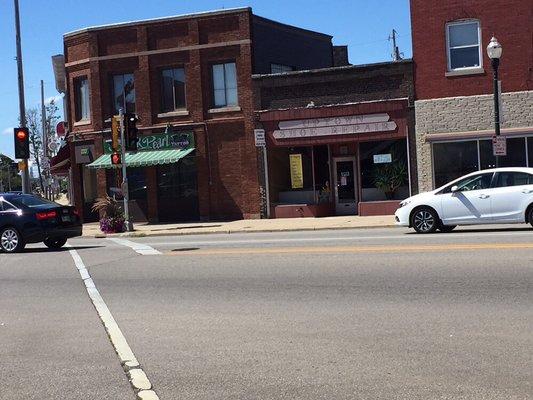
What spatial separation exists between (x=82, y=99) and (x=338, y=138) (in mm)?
11839

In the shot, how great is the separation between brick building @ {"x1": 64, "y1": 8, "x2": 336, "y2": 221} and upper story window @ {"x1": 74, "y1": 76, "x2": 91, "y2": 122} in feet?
0.15

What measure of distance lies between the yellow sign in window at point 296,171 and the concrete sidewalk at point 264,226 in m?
1.69

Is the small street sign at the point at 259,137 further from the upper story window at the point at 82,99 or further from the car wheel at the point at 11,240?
the car wheel at the point at 11,240

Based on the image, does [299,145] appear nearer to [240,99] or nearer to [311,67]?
[240,99]

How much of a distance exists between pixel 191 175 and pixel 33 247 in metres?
9.28

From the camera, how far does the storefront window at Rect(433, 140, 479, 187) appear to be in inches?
915

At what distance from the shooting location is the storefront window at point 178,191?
27.4 meters

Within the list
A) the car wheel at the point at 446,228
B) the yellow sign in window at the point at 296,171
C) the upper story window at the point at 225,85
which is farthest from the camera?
the upper story window at the point at 225,85

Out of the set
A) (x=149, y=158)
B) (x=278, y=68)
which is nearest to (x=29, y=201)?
(x=149, y=158)

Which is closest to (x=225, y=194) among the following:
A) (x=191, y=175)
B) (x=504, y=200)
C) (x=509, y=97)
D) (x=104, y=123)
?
(x=191, y=175)

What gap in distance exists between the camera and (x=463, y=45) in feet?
76.4

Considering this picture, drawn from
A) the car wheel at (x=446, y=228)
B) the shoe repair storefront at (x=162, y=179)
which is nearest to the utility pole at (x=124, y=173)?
the shoe repair storefront at (x=162, y=179)

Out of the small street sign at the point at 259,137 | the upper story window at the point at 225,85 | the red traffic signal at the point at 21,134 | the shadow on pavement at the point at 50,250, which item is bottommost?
the shadow on pavement at the point at 50,250

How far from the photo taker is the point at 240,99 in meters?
26.3
